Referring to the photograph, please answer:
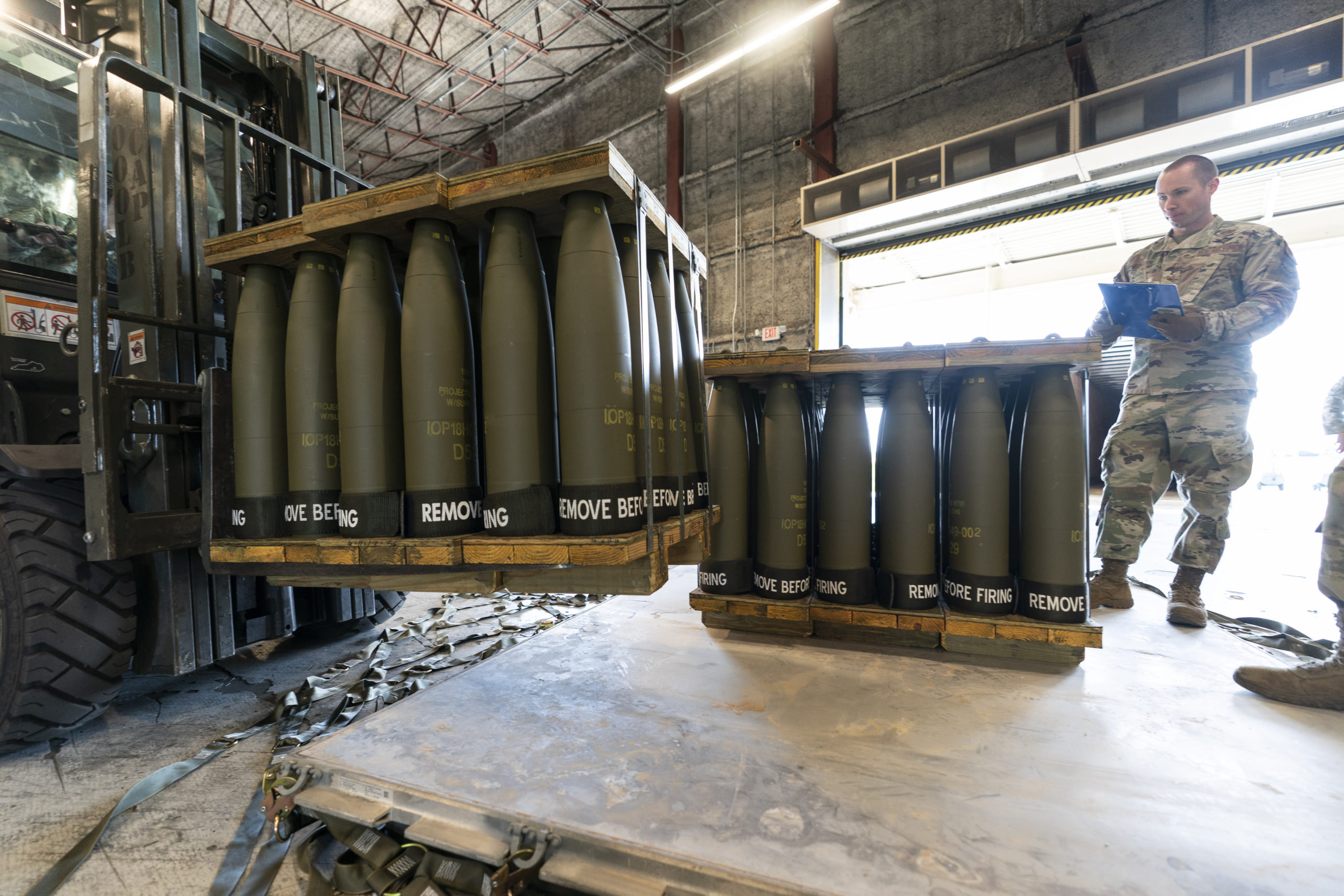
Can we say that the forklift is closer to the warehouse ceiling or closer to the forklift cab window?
the forklift cab window

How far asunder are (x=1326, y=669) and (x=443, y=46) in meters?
11.9

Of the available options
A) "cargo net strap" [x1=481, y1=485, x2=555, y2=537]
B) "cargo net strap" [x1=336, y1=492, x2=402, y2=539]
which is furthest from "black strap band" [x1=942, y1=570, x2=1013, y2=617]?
"cargo net strap" [x1=336, y1=492, x2=402, y2=539]

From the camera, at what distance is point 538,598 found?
4.45 m

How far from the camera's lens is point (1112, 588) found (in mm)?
3219

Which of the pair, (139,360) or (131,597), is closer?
(131,597)

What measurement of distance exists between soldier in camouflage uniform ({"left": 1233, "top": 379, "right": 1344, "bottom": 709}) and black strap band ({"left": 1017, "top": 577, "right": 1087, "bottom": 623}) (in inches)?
20.0

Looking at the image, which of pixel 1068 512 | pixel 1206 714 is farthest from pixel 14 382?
pixel 1206 714

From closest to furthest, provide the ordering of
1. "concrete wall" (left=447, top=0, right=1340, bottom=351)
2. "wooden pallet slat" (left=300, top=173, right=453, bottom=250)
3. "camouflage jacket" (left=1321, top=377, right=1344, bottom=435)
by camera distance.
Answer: "wooden pallet slat" (left=300, top=173, right=453, bottom=250) < "camouflage jacket" (left=1321, top=377, right=1344, bottom=435) < "concrete wall" (left=447, top=0, right=1340, bottom=351)

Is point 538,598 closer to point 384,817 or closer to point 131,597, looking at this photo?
point 131,597

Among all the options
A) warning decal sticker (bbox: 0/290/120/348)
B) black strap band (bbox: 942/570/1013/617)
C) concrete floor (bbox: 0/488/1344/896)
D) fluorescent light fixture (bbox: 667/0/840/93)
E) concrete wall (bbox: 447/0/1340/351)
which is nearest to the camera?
concrete floor (bbox: 0/488/1344/896)

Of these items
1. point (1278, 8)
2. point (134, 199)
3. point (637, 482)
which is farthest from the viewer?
point (1278, 8)

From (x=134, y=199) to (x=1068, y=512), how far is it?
4.08 m

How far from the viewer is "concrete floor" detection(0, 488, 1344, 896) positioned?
5.04 ft

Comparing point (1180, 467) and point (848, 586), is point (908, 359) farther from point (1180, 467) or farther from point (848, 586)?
point (1180, 467)
